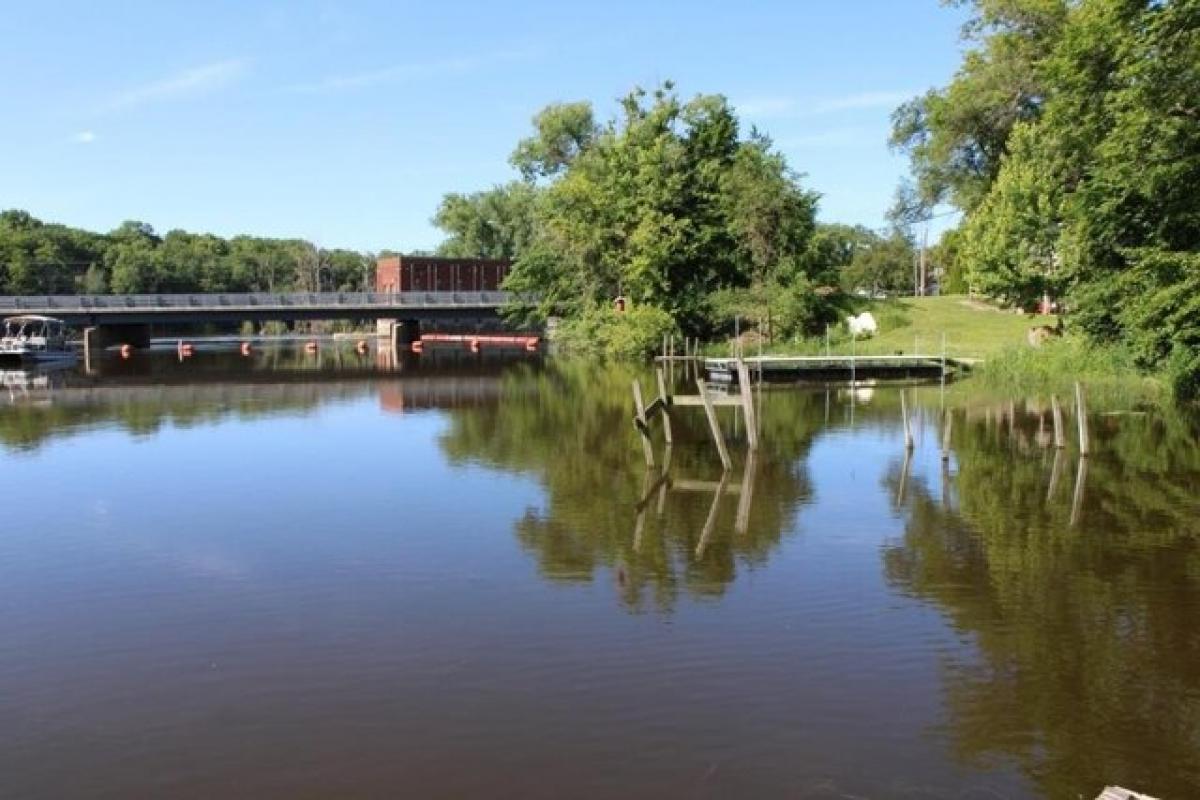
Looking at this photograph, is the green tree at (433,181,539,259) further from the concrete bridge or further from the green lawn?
the green lawn

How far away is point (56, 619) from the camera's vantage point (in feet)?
45.6

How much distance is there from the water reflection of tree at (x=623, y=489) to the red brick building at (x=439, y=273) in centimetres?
8827

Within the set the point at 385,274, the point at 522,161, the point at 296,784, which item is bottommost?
the point at 296,784

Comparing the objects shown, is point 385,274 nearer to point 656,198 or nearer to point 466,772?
point 656,198

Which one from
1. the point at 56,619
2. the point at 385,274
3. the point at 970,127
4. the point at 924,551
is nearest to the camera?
the point at 56,619

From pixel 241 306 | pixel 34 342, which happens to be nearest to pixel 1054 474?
pixel 34 342

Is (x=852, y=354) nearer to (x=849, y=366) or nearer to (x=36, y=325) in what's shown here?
(x=849, y=366)

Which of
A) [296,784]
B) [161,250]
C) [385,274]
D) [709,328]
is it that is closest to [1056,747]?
[296,784]

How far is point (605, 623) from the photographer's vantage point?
13.4 m

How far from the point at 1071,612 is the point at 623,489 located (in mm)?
10783

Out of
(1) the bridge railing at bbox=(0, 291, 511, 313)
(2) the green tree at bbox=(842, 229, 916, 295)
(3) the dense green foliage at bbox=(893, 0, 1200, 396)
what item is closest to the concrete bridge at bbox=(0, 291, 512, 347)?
(1) the bridge railing at bbox=(0, 291, 511, 313)

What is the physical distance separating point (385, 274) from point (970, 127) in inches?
3414

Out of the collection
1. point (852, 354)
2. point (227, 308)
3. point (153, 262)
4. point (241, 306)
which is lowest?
point (852, 354)

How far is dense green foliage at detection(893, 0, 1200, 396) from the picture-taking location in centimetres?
3155
